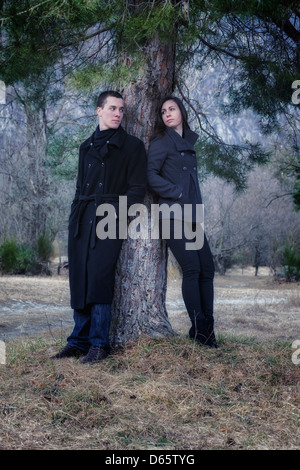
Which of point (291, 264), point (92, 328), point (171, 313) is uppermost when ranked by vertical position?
point (291, 264)

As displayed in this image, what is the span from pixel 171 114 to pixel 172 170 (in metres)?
0.47

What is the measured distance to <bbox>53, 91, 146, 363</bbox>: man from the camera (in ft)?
13.0

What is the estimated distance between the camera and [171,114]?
4289mm

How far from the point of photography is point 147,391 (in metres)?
3.21

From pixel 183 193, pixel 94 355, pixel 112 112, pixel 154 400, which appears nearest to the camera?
pixel 154 400

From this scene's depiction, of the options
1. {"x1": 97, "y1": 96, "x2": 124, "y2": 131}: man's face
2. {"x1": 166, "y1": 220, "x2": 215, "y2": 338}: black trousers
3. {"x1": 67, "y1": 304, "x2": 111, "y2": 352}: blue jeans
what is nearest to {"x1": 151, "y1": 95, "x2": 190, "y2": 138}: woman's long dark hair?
{"x1": 97, "y1": 96, "x2": 124, "y2": 131}: man's face

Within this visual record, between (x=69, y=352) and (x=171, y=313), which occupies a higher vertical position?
(x=69, y=352)

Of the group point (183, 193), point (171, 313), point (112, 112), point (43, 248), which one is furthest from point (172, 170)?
point (43, 248)

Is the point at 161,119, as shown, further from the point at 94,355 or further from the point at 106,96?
the point at 94,355

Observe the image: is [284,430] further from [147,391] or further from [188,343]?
[188,343]

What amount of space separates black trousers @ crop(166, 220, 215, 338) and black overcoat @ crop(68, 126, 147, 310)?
51 cm

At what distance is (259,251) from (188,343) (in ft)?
60.9

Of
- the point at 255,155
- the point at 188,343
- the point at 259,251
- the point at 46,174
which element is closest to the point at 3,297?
the point at 255,155

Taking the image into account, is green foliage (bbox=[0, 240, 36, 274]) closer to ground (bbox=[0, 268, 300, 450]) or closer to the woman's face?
ground (bbox=[0, 268, 300, 450])
